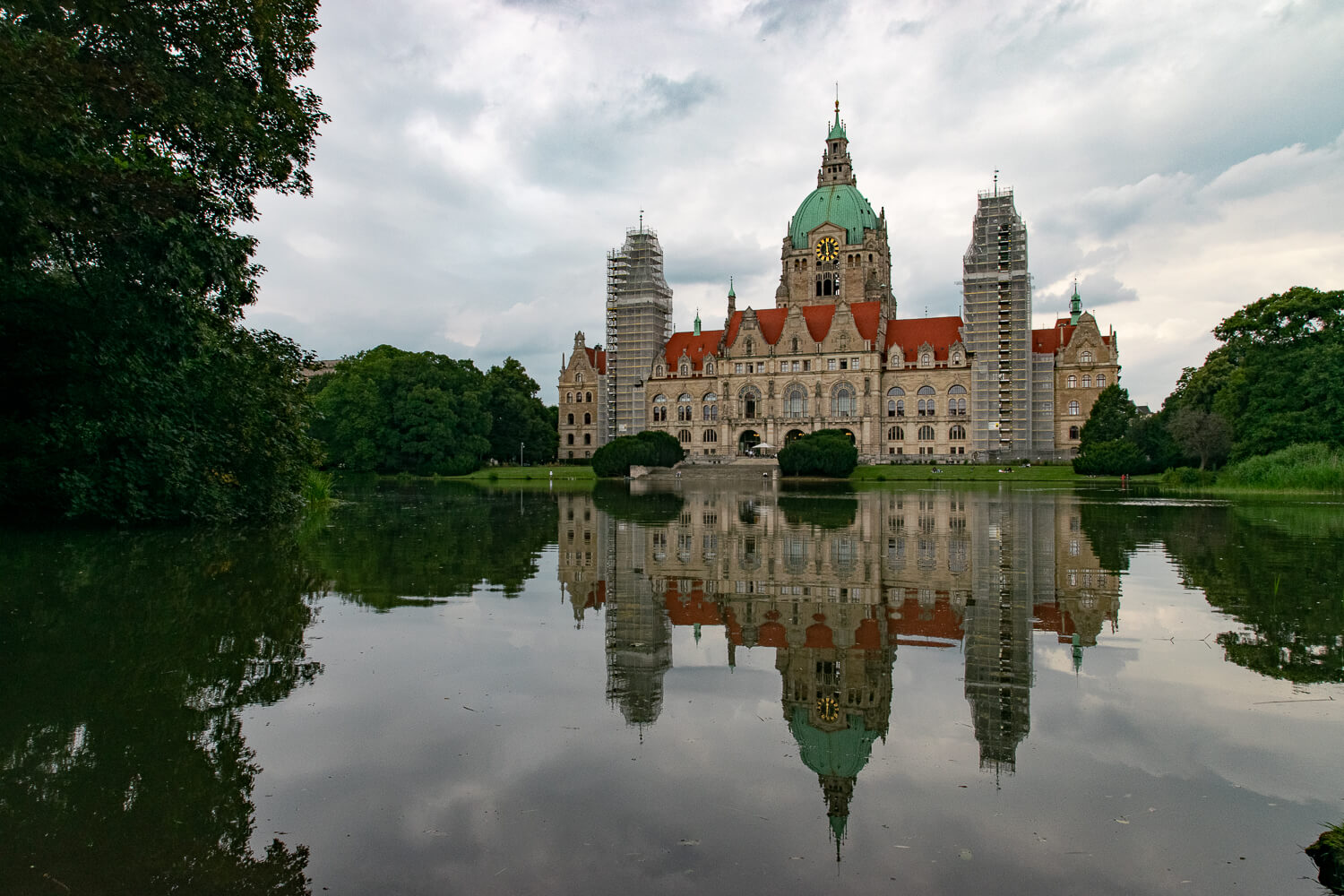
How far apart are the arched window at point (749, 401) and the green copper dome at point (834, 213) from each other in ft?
62.4

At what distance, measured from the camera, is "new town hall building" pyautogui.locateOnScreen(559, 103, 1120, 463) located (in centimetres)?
7569

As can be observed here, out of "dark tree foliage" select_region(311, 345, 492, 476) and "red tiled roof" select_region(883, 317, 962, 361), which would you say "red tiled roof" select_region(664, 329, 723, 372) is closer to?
"red tiled roof" select_region(883, 317, 962, 361)

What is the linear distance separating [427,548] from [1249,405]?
39146mm

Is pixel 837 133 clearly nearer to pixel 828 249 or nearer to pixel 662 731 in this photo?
pixel 828 249

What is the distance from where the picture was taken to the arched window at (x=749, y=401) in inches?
3300

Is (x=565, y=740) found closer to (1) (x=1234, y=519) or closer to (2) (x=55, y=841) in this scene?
(2) (x=55, y=841)

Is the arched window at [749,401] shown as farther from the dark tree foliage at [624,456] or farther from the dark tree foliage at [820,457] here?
the dark tree foliage at [820,457]

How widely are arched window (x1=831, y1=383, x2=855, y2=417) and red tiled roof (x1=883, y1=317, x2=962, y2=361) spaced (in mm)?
5459

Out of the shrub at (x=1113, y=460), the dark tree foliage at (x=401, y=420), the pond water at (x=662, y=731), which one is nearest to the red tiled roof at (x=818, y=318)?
the shrub at (x=1113, y=460)

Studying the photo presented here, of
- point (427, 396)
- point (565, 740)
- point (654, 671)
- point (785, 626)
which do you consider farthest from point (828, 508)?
point (427, 396)

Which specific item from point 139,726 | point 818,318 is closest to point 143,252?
point 139,726

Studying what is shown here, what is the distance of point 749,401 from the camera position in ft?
276

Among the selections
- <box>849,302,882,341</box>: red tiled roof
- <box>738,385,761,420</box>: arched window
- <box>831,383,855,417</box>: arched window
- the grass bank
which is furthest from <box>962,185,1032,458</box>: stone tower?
the grass bank

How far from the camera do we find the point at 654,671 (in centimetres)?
725
